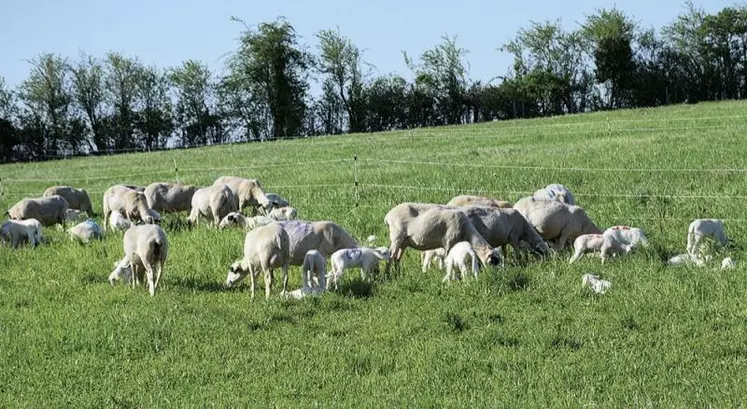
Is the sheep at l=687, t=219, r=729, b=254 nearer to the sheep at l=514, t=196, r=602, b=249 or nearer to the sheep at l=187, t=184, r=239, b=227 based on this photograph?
the sheep at l=514, t=196, r=602, b=249

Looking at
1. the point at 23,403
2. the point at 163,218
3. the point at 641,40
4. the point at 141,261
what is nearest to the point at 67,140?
the point at 641,40

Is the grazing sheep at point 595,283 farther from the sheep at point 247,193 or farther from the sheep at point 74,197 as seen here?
the sheep at point 74,197

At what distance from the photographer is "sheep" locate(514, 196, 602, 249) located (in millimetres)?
14523

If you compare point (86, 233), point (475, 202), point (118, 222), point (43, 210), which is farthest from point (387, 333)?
point (43, 210)

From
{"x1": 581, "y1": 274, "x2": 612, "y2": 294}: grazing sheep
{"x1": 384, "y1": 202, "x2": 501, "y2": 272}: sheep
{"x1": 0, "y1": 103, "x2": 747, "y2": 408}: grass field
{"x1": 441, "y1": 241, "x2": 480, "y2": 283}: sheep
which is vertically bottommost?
{"x1": 0, "y1": 103, "x2": 747, "y2": 408}: grass field

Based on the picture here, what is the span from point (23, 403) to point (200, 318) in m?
2.83

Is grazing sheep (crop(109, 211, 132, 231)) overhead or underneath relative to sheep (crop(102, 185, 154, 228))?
underneath

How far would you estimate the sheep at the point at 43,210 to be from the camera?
1986 centimetres

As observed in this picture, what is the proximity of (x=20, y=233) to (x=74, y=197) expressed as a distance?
5919mm

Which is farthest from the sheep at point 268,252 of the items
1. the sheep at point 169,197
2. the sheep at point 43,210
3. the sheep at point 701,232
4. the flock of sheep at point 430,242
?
the sheep at point 43,210

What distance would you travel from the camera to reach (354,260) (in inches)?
493

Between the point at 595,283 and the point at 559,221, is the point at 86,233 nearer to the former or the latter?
the point at 559,221

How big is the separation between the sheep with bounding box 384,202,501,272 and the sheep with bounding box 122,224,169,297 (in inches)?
124

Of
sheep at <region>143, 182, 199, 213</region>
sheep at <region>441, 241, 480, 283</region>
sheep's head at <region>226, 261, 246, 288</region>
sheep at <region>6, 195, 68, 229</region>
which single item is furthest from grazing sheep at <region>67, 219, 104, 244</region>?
sheep at <region>441, 241, 480, 283</region>
